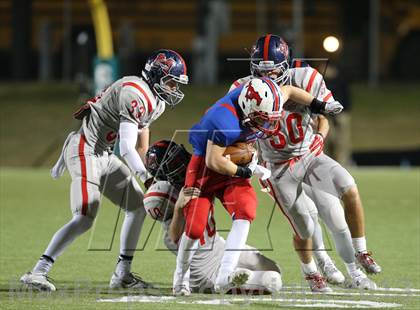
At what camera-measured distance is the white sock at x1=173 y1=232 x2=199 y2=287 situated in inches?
292

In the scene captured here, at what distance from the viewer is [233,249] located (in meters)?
7.35

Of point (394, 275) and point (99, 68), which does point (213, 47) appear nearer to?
point (99, 68)

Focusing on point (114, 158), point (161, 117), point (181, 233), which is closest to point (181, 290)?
point (181, 233)

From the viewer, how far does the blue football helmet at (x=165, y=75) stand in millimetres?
8008

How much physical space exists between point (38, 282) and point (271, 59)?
6.89ft

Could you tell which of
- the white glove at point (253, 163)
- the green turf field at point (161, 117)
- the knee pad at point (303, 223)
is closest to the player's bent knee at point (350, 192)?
the knee pad at point (303, 223)

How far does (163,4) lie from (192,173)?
21.7 m

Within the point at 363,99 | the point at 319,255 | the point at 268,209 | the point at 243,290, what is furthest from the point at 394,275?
the point at 363,99

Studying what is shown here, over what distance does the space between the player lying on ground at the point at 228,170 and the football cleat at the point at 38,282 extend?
2.73 ft

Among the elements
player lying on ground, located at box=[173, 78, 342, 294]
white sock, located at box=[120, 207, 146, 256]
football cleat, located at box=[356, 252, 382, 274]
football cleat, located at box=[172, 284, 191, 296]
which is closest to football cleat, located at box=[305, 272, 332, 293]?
football cleat, located at box=[356, 252, 382, 274]

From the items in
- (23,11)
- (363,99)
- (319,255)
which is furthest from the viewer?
(23,11)

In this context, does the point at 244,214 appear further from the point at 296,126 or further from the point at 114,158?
the point at 114,158

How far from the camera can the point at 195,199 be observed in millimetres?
7457

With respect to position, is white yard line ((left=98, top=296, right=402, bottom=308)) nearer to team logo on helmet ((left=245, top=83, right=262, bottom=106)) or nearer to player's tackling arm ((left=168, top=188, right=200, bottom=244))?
player's tackling arm ((left=168, top=188, right=200, bottom=244))
